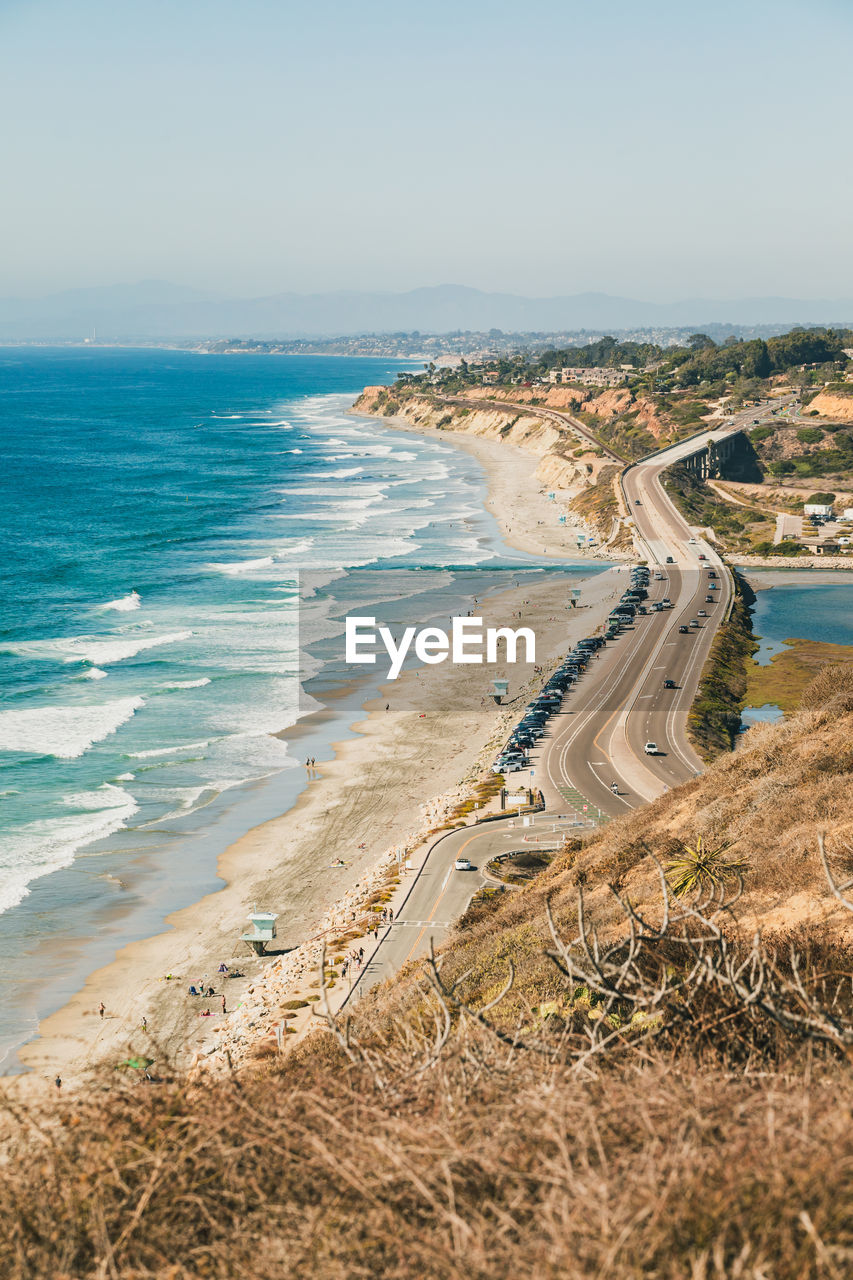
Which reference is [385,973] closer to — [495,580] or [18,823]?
[18,823]

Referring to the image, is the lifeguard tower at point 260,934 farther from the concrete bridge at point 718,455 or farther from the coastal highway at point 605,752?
the concrete bridge at point 718,455

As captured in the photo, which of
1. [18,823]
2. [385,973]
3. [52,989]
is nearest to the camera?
[385,973]

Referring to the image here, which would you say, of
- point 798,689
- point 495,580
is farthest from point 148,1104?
point 495,580

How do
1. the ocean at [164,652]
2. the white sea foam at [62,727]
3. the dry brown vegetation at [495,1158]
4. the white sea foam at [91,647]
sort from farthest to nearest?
the white sea foam at [91,647] < the white sea foam at [62,727] < the ocean at [164,652] < the dry brown vegetation at [495,1158]

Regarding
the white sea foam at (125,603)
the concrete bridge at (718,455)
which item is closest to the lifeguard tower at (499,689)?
the white sea foam at (125,603)

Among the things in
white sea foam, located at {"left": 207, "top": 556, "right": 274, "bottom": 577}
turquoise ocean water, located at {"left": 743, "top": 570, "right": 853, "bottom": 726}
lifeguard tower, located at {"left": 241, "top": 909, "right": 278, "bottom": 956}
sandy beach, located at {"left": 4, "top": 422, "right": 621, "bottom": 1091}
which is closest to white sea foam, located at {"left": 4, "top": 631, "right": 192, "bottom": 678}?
sandy beach, located at {"left": 4, "top": 422, "right": 621, "bottom": 1091}

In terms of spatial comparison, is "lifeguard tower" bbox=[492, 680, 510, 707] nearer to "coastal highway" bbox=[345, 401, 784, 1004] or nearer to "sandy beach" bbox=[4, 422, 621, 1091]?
"sandy beach" bbox=[4, 422, 621, 1091]
